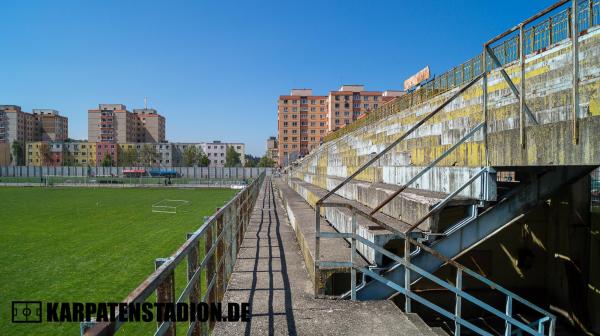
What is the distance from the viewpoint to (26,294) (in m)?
8.62

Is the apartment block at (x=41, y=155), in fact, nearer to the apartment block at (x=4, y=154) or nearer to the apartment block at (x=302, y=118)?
the apartment block at (x=4, y=154)

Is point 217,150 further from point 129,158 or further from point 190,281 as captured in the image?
point 190,281

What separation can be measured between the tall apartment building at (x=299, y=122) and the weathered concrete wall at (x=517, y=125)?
10294 centimetres

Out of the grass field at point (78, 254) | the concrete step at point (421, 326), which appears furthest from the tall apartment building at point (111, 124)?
the concrete step at point (421, 326)

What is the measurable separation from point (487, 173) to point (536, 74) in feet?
10.3

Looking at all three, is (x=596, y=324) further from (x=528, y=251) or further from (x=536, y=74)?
(x=536, y=74)

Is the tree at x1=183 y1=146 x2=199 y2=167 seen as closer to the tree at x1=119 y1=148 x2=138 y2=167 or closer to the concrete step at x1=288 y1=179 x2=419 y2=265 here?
the tree at x1=119 y1=148 x2=138 y2=167

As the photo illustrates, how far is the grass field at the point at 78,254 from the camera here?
8.34 metres

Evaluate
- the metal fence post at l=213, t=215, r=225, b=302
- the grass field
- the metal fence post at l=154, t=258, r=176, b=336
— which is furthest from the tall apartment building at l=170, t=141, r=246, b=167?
the metal fence post at l=154, t=258, r=176, b=336

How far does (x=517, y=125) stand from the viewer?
20.5 feet

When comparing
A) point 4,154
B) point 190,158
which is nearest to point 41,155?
point 4,154

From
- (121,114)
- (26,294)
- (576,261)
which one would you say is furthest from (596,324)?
(121,114)

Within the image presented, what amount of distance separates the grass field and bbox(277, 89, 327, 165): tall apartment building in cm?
9151

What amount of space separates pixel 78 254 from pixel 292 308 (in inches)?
455
